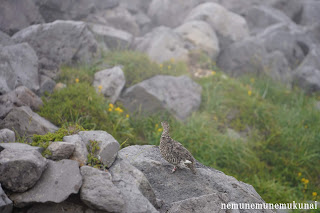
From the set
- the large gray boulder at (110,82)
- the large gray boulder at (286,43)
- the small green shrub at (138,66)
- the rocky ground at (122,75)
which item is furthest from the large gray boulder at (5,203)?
the large gray boulder at (286,43)

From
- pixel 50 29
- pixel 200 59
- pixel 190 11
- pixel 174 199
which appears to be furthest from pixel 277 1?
pixel 174 199

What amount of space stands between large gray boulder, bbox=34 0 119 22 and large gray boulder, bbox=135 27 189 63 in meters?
2.28

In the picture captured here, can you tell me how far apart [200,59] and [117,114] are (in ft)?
17.9

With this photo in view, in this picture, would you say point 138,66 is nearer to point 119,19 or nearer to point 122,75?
point 122,75

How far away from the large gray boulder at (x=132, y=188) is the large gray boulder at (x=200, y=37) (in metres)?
8.44

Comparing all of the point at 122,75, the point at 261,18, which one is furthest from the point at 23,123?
the point at 261,18

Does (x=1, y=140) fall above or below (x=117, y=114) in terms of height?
above

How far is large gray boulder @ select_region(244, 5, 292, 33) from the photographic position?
14586 mm

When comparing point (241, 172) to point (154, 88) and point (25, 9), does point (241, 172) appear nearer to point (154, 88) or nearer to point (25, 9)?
point (154, 88)

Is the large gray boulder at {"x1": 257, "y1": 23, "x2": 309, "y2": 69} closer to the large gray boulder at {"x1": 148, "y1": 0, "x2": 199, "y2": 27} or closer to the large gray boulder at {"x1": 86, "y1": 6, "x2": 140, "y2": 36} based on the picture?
the large gray boulder at {"x1": 148, "y1": 0, "x2": 199, "y2": 27}

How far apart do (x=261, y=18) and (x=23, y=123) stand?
1323cm

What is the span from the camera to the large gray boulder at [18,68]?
6.26 meters

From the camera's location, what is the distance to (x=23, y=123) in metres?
5.39

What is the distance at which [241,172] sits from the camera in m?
7.30
